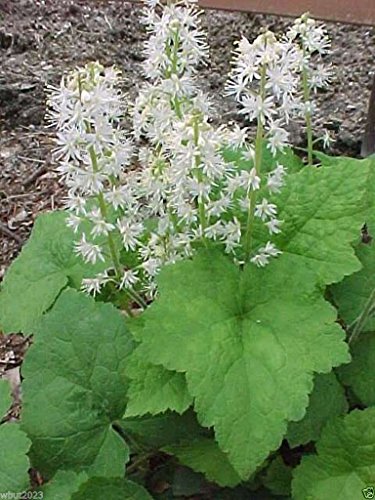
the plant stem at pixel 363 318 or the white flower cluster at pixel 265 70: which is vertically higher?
the white flower cluster at pixel 265 70

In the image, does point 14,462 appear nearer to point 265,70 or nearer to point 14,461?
point 14,461

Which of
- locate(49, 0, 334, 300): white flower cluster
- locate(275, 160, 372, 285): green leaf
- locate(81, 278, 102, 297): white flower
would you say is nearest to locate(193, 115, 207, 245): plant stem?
locate(49, 0, 334, 300): white flower cluster

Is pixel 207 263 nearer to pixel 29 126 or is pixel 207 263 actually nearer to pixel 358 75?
pixel 29 126

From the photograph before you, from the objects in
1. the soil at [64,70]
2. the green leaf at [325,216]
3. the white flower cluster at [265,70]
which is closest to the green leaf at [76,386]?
the green leaf at [325,216]

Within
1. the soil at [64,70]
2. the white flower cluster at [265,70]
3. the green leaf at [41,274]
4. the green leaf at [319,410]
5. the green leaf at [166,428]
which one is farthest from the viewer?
the soil at [64,70]

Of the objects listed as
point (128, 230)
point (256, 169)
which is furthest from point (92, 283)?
point (256, 169)

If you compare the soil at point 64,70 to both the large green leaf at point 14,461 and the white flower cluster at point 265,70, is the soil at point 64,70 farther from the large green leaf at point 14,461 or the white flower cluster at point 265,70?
the white flower cluster at point 265,70
